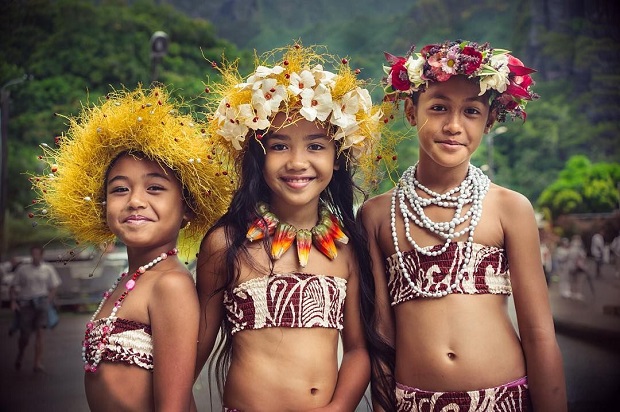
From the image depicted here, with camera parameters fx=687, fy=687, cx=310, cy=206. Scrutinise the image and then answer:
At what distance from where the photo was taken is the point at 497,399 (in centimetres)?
234

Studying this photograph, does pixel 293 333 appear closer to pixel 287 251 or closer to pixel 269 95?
pixel 287 251

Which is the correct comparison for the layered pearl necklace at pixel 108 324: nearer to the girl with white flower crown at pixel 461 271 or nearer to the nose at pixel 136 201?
the nose at pixel 136 201

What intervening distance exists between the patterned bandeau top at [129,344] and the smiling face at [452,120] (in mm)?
1162

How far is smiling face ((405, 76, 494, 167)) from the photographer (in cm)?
241

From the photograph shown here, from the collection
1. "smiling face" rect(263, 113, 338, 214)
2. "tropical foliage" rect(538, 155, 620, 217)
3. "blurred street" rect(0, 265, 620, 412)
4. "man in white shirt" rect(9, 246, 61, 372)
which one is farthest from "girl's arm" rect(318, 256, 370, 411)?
"tropical foliage" rect(538, 155, 620, 217)

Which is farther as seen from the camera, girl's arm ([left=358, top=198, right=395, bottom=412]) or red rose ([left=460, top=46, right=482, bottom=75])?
girl's arm ([left=358, top=198, right=395, bottom=412])

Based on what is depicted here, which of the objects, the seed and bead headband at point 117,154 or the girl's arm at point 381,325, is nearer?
the seed and bead headband at point 117,154

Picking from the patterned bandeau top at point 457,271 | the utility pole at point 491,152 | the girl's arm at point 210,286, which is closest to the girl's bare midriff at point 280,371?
the girl's arm at point 210,286

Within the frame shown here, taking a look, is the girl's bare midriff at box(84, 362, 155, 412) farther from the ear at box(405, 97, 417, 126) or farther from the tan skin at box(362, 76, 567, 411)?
the ear at box(405, 97, 417, 126)

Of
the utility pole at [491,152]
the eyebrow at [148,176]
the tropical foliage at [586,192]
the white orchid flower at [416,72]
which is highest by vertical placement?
the utility pole at [491,152]

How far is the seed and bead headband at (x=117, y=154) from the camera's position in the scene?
7.76ft

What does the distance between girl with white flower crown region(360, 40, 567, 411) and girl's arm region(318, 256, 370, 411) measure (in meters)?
0.09

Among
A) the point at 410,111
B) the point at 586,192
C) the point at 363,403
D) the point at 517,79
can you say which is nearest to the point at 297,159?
the point at 410,111

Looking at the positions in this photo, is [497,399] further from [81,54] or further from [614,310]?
[81,54]
